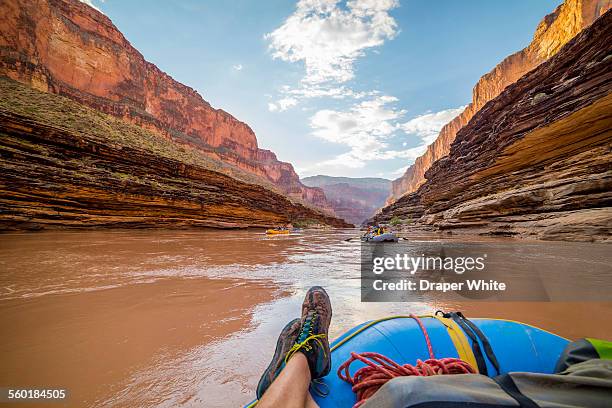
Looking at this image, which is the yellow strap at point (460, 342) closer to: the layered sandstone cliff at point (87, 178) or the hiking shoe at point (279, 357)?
the hiking shoe at point (279, 357)

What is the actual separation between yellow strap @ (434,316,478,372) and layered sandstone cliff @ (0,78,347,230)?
16797 mm

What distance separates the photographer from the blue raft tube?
49.8 inches

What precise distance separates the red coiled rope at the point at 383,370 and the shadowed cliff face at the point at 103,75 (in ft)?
139

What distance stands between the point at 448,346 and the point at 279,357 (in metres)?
0.95

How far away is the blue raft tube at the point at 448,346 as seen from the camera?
1.26m

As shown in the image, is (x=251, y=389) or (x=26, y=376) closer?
(x=251, y=389)

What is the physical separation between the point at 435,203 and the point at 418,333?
2752cm

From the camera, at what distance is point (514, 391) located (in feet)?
2.61

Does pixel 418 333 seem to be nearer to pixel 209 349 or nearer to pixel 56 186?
pixel 209 349

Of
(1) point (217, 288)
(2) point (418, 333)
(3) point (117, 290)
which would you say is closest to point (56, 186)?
(3) point (117, 290)

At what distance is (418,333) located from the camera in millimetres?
1406

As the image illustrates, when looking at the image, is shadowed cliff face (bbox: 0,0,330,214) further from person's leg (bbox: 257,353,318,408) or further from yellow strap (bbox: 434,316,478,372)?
yellow strap (bbox: 434,316,478,372)

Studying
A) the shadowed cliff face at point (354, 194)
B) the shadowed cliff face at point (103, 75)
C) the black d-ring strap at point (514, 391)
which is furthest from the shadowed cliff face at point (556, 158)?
the shadowed cliff face at point (354, 194)

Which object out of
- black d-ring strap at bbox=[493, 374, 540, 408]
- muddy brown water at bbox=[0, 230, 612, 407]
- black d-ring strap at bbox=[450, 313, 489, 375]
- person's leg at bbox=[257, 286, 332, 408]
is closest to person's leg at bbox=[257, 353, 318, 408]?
person's leg at bbox=[257, 286, 332, 408]
